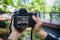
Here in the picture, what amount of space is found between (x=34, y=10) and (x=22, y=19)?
15 centimetres

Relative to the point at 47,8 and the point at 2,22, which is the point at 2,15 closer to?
the point at 2,22

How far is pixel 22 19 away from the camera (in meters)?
1.44

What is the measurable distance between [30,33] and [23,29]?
65mm

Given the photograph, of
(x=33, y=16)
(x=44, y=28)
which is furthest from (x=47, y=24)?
(x=33, y=16)

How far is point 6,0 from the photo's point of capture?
1527 mm

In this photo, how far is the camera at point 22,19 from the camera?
1441 millimetres

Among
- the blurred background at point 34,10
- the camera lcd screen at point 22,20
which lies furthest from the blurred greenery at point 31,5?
the camera lcd screen at point 22,20

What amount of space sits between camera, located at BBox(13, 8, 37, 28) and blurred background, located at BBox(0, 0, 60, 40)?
0.06 meters

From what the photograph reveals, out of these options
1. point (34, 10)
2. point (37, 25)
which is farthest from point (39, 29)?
point (34, 10)

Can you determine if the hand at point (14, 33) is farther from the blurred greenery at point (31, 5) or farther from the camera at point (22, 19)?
the blurred greenery at point (31, 5)

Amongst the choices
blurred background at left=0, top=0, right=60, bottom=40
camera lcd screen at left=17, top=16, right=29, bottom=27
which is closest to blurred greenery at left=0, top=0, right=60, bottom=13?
blurred background at left=0, top=0, right=60, bottom=40

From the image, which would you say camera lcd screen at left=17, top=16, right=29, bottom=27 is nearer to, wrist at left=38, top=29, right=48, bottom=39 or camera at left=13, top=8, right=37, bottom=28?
camera at left=13, top=8, right=37, bottom=28

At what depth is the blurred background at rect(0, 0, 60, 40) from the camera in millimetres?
1518

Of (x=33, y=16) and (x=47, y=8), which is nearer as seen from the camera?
(x=33, y=16)
